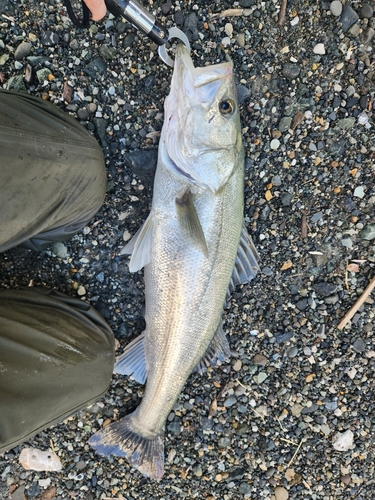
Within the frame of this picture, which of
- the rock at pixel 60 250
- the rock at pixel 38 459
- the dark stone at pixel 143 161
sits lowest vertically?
the rock at pixel 38 459

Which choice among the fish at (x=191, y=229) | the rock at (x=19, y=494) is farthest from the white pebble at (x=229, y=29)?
the rock at (x=19, y=494)

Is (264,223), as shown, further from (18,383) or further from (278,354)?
(18,383)

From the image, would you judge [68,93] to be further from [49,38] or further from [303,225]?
[303,225]

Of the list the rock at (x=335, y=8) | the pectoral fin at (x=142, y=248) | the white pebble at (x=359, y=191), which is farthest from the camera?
the white pebble at (x=359, y=191)

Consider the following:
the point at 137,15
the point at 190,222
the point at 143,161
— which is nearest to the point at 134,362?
the point at 190,222

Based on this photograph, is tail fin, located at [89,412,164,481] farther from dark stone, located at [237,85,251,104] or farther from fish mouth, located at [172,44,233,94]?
dark stone, located at [237,85,251,104]

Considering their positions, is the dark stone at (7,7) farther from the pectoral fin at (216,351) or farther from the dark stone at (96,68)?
the pectoral fin at (216,351)

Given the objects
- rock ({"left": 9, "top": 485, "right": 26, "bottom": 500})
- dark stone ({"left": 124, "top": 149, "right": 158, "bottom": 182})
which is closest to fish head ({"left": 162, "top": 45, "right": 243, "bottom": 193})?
dark stone ({"left": 124, "top": 149, "right": 158, "bottom": 182})
